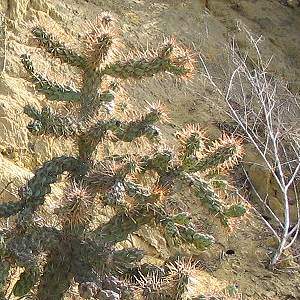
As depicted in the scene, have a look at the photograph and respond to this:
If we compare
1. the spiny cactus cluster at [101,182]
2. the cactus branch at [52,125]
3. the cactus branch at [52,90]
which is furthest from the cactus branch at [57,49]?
the cactus branch at [52,125]

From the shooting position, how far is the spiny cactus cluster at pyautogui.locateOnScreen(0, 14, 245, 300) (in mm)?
3947

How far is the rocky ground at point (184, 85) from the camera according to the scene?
6176mm

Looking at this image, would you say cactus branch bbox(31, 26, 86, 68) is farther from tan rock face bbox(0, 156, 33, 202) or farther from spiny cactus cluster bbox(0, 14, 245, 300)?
tan rock face bbox(0, 156, 33, 202)

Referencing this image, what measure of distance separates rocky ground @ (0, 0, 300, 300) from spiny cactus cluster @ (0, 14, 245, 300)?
16.9 inches

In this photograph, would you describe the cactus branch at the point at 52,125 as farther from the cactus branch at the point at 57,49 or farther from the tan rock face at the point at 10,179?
the tan rock face at the point at 10,179

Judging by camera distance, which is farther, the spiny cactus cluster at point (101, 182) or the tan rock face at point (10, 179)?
the tan rock face at point (10, 179)

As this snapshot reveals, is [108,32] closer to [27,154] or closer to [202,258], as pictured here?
[27,154]

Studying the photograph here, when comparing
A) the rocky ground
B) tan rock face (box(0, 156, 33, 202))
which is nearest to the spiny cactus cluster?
the rocky ground

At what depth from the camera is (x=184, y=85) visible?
362 inches

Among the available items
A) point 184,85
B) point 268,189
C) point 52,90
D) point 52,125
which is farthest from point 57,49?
point 184,85

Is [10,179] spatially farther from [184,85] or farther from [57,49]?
[184,85]

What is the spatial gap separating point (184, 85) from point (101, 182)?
547 cm

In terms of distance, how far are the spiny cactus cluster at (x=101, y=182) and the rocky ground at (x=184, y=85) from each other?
43 cm

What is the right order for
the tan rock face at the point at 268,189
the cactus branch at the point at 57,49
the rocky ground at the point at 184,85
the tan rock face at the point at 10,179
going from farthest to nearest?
the tan rock face at the point at 268,189 < the rocky ground at the point at 184,85 < the tan rock face at the point at 10,179 < the cactus branch at the point at 57,49
